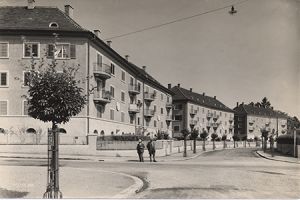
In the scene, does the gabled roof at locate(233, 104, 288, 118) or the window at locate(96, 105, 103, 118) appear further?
the gabled roof at locate(233, 104, 288, 118)

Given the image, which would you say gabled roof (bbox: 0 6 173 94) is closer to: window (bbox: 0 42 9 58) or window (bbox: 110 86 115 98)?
window (bbox: 0 42 9 58)

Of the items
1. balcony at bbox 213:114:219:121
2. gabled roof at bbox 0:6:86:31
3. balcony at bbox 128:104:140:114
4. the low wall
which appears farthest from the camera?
balcony at bbox 213:114:219:121

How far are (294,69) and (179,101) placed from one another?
71474 millimetres

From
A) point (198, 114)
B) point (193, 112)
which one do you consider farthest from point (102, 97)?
point (198, 114)

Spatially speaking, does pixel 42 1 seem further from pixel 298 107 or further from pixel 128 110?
pixel 128 110

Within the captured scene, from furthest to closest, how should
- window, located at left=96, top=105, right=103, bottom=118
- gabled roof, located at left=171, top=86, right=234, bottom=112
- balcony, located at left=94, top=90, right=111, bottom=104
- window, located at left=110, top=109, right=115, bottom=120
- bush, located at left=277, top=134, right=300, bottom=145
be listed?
gabled roof, located at left=171, top=86, right=234, bottom=112
window, located at left=110, top=109, right=115, bottom=120
window, located at left=96, top=105, right=103, bottom=118
balcony, located at left=94, top=90, right=111, bottom=104
bush, located at left=277, top=134, right=300, bottom=145

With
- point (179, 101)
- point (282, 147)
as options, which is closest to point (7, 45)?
point (282, 147)

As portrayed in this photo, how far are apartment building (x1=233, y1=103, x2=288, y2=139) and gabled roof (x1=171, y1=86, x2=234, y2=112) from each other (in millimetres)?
10250

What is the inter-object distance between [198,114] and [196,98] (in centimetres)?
598

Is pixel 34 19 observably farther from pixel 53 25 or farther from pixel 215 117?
pixel 215 117

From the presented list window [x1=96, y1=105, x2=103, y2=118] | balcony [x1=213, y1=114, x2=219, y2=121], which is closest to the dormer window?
window [x1=96, y1=105, x2=103, y2=118]

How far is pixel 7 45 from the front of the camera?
1319 inches

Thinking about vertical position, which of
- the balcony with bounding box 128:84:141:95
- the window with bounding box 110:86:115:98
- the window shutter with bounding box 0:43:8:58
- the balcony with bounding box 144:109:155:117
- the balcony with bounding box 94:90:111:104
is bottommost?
the balcony with bounding box 144:109:155:117

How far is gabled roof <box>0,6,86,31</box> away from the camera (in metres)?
33.9
